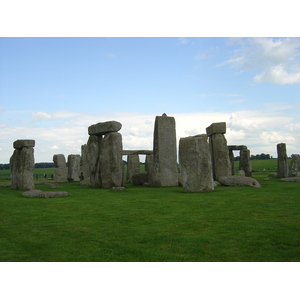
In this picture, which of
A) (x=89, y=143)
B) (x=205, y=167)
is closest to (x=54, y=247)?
(x=205, y=167)

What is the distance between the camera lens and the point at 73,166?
25.1 m

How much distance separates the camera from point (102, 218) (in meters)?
6.97

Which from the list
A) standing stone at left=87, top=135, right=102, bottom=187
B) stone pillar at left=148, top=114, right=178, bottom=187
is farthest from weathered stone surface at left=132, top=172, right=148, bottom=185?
standing stone at left=87, top=135, right=102, bottom=187

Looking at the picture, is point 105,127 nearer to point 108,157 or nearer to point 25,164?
point 108,157

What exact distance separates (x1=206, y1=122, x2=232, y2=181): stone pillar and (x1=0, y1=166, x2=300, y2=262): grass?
8.14m

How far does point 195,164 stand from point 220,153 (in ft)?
20.3

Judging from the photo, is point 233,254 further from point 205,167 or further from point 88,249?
point 205,167

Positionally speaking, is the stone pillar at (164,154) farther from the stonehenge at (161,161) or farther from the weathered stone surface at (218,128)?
the weathered stone surface at (218,128)

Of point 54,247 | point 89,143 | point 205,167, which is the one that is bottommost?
point 54,247

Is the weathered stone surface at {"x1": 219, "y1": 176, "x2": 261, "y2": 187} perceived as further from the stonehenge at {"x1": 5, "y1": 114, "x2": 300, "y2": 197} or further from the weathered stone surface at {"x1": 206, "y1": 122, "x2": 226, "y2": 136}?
the weathered stone surface at {"x1": 206, "y1": 122, "x2": 226, "y2": 136}

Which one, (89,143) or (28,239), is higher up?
(89,143)

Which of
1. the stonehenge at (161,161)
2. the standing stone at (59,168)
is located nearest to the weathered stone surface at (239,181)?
the stonehenge at (161,161)

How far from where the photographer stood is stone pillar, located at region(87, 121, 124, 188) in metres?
15.0

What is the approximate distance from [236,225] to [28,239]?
348 centimetres
